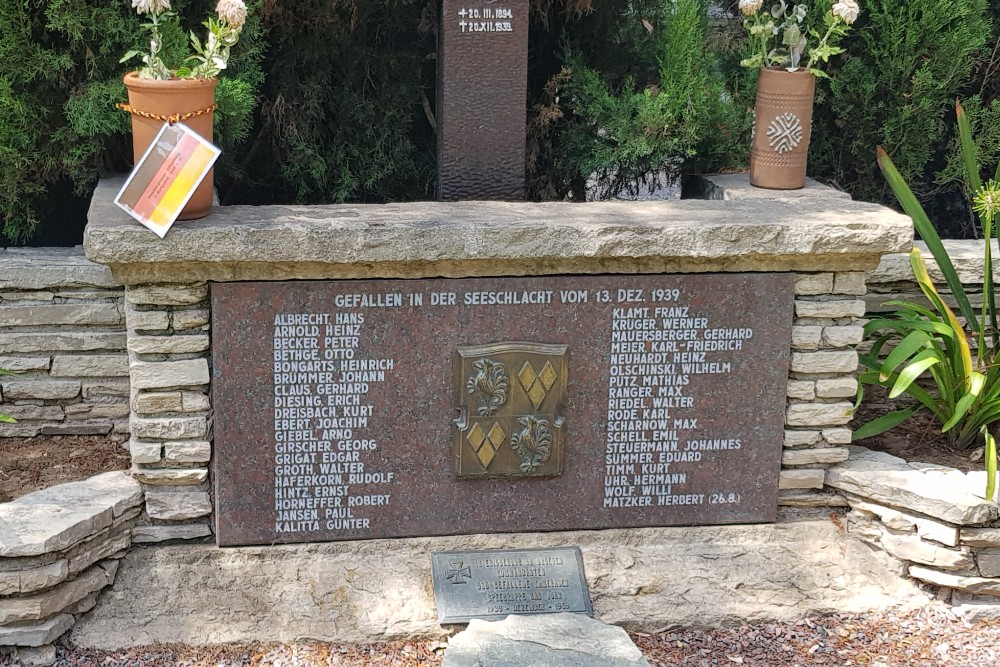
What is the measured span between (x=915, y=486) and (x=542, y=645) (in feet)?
4.46

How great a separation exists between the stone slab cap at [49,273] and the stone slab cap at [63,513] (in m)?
0.67

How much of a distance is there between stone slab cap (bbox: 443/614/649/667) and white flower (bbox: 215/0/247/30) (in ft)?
5.94

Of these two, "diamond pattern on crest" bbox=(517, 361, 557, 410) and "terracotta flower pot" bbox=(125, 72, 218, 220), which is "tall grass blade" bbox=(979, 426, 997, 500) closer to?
"diamond pattern on crest" bbox=(517, 361, 557, 410)

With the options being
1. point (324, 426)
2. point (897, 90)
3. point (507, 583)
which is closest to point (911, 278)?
point (897, 90)

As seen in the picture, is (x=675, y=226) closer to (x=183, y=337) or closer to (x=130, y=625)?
(x=183, y=337)

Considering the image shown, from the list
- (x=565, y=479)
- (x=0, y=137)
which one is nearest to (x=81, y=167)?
(x=0, y=137)

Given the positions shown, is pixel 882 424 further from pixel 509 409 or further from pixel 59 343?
pixel 59 343

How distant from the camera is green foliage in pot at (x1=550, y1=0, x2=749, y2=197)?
14.1 ft

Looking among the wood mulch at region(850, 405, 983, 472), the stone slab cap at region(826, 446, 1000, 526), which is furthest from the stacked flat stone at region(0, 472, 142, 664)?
the wood mulch at region(850, 405, 983, 472)

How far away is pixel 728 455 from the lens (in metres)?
3.75

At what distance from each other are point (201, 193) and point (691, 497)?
5.80 feet

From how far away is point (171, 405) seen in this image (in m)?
3.45

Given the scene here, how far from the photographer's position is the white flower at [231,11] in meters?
3.31

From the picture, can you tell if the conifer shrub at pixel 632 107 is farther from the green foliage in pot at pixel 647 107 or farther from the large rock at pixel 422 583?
the large rock at pixel 422 583
